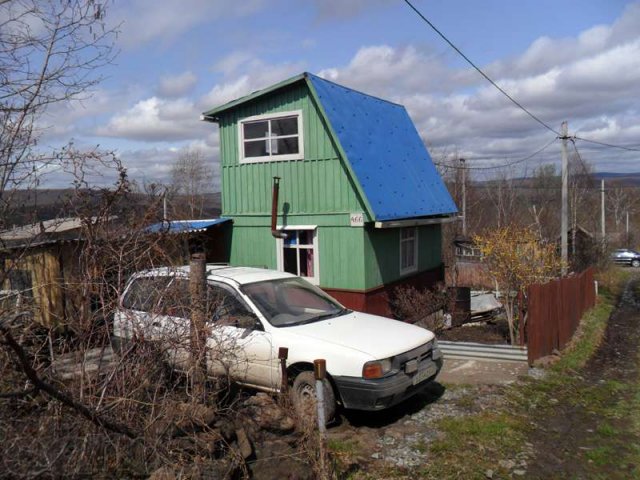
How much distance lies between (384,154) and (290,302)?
6.77 meters

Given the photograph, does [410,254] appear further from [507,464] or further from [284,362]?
[507,464]

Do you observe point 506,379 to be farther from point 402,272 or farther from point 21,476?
point 21,476

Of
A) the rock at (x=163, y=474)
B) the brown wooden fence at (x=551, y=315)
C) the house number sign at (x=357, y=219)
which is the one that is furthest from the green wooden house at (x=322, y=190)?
the rock at (x=163, y=474)

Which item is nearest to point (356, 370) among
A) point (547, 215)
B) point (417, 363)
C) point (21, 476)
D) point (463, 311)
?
point (417, 363)

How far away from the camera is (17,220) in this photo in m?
4.30

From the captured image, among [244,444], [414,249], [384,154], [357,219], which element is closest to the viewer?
[244,444]

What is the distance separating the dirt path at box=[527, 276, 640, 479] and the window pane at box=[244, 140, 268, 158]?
312 inches

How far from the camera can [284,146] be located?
12.3m

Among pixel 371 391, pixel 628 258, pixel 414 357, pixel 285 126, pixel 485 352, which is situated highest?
pixel 285 126

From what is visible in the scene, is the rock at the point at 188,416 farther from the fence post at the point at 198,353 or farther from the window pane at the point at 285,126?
the window pane at the point at 285,126

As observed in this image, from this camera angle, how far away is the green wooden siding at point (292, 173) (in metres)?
11.5

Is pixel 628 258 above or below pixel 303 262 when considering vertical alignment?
below

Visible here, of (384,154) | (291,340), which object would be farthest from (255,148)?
(291,340)

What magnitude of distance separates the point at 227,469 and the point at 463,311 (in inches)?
423
